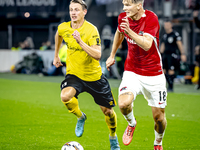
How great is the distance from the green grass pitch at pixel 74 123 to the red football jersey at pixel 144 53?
4.47 feet

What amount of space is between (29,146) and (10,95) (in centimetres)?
662

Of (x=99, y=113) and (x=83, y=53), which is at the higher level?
(x=83, y=53)

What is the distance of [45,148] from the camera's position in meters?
5.69

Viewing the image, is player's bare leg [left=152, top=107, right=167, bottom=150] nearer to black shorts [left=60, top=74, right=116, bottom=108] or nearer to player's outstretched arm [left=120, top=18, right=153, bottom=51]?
black shorts [left=60, top=74, right=116, bottom=108]

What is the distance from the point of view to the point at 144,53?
→ 5.18 metres

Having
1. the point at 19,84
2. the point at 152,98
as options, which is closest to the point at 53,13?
the point at 19,84

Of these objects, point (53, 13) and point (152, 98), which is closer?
point (152, 98)

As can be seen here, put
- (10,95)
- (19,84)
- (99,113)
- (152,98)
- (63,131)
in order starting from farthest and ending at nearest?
1. (19,84)
2. (10,95)
3. (99,113)
4. (63,131)
5. (152,98)

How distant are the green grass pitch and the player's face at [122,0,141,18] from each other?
217cm

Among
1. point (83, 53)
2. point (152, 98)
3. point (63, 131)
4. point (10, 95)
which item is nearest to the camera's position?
point (152, 98)

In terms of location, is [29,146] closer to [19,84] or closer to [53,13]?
[19,84]

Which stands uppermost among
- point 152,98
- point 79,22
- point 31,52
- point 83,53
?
point 79,22

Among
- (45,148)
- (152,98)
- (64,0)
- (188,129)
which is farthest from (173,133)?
(64,0)

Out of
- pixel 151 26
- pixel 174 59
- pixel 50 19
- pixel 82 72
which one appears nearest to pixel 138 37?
pixel 151 26
